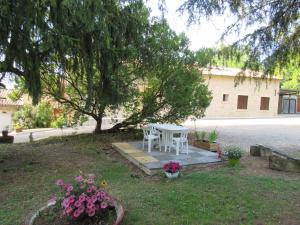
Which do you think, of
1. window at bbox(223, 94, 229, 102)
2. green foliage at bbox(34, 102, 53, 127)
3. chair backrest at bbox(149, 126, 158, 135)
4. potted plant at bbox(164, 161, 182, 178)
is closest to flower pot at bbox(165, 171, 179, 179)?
potted plant at bbox(164, 161, 182, 178)

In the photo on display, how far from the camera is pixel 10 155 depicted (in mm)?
7727

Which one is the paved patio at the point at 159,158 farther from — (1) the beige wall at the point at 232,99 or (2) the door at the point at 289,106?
(2) the door at the point at 289,106

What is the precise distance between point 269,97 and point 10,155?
79.9 ft

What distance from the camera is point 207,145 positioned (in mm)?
8133

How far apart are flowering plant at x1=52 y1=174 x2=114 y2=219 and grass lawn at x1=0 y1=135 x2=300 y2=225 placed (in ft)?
1.54

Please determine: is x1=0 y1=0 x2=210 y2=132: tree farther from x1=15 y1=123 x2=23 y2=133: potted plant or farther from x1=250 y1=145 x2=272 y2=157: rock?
x1=15 y1=123 x2=23 y2=133: potted plant

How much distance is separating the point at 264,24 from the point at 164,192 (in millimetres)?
3583

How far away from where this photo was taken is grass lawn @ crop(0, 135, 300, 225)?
386cm

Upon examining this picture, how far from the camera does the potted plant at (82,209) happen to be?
343 cm

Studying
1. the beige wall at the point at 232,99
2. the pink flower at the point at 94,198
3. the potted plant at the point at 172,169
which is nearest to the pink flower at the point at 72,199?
the pink flower at the point at 94,198

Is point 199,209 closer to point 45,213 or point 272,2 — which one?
point 45,213

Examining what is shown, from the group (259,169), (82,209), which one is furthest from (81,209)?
(259,169)

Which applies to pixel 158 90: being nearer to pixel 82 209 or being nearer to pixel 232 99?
pixel 82 209

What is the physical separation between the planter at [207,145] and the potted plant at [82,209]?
15.2 feet
